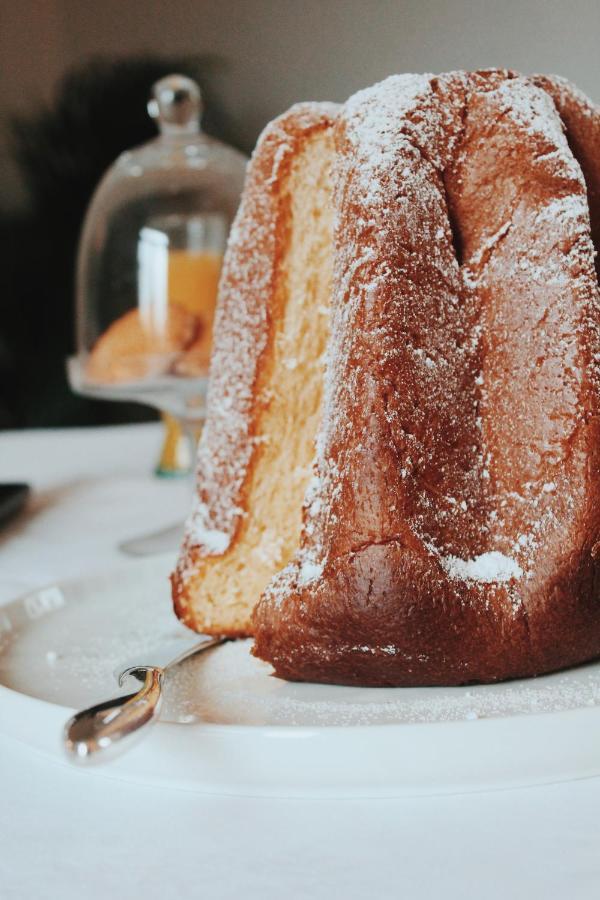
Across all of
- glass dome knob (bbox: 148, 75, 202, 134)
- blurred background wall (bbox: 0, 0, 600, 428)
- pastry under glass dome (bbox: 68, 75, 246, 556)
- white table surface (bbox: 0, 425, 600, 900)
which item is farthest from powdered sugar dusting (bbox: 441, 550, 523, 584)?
blurred background wall (bbox: 0, 0, 600, 428)

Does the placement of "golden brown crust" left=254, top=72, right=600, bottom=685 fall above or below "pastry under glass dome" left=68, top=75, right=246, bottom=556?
above

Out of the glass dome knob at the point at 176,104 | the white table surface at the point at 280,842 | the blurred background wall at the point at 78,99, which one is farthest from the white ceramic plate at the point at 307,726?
the blurred background wall at the point at 78,99

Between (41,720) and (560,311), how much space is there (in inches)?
13.6

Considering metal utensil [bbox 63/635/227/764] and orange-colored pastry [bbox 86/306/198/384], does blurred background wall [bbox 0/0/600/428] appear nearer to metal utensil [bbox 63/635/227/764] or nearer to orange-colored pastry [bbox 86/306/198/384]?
orange-colored pastry [bbox 86/306/198/384]

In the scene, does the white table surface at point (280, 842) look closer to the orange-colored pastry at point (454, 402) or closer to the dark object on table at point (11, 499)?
the orange-colored pastry at point (454, 402)

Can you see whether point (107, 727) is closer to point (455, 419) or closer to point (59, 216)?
point (455, 419)

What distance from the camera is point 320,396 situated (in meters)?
0.67

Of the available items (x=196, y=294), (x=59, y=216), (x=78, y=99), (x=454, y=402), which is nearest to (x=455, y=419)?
(x=454, y=402)

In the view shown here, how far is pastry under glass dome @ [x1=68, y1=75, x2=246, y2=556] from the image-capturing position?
1.31m

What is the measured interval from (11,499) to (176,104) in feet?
2.05

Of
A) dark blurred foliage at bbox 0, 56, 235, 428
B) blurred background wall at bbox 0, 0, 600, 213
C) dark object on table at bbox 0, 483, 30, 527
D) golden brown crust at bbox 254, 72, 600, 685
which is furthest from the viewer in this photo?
dark blurred foliage at bbox 0, 56, 235, 428

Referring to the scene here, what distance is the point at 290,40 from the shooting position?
276 cm

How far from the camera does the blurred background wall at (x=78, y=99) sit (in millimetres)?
2867

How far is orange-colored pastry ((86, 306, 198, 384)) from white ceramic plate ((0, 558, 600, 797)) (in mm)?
699
